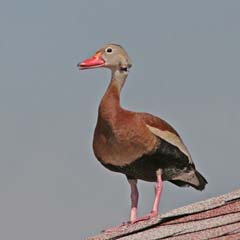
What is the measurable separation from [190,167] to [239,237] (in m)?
3.04

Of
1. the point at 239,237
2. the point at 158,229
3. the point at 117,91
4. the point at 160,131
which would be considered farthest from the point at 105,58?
the point at 239,237

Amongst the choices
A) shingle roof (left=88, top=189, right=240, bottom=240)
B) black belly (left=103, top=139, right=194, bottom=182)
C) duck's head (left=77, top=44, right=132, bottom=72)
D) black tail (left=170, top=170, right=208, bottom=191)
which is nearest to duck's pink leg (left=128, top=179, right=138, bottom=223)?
black belly (left=103, top=139, right=194, bottom=182)

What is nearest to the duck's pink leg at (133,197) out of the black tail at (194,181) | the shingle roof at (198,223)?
the black tail at (194,181)

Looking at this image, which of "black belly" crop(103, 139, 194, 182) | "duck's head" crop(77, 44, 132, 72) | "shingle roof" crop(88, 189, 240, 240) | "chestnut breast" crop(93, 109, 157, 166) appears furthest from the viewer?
"duck's head" crop(77, 44, 132, 72)

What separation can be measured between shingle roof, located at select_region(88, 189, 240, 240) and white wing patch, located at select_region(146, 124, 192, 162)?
160cm

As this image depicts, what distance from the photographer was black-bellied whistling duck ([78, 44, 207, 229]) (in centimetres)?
737

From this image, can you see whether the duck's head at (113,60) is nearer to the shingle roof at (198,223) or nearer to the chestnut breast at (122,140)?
the chestnut breast at (122,140)

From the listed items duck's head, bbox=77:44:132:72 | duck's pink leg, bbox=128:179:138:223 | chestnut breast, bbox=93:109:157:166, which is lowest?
duck's pink leg, bbox=128:179:138:223

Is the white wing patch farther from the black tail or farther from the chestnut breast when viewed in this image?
the black tail

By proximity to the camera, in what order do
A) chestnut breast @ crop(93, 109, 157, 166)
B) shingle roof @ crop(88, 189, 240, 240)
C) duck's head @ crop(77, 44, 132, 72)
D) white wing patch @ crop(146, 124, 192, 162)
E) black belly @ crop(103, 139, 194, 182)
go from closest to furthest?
shingle roof @ crop(88, 189, 240, 240) < chestnut breast @ crop(93, 109, 157, 166) < black belly @ crop(103, 139, 194, 182) < white wing patch @ crop(146, 124, 192, 162) < duck's head @ crop(77, 44, 132, 72)

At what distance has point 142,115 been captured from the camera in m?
7.68

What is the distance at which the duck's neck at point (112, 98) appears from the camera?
300 inches

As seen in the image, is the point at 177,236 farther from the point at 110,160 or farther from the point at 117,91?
the point at 117,91

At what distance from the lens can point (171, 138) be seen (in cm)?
773
